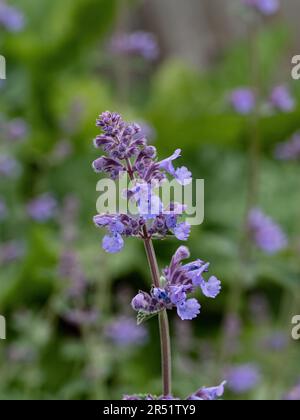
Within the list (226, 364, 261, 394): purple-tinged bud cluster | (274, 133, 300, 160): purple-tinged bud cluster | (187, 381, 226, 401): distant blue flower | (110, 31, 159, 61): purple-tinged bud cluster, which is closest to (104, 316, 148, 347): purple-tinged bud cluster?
(226, 364, 261, 394): purple-tinged bud cluster

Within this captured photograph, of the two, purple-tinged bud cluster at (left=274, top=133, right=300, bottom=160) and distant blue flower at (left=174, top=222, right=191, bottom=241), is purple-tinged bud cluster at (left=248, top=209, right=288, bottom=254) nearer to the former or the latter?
purple-tinged bud cluster at (left=274, top=133, right=300, bottom=160)

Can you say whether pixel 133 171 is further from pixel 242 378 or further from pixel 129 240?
pixel 129 240

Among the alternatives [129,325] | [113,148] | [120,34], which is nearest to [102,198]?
[113,148]

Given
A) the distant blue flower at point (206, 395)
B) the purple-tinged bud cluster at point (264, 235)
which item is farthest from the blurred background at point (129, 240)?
the distant blue flower at point (206, 395)

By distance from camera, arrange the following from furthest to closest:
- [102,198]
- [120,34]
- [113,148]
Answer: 1. [120,34]
2. [102,198]
3. [113,148]

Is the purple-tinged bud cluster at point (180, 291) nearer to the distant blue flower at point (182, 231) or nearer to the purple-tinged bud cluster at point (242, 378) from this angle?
the distant blue flower at point (182, 231)

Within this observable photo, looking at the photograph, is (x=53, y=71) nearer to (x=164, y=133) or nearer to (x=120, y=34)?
(x=164, y=133)
